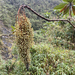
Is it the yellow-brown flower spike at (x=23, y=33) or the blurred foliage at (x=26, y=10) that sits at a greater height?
the blurred foliage at (x=26, y=10)

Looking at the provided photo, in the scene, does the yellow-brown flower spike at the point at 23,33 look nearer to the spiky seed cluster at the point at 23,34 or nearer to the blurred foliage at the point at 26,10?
the spiky seed cluster at the point at 23,34

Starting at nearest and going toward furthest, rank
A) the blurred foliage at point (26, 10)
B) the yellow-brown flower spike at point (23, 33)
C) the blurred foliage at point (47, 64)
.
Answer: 1. the yellow-brown flower spike at point (23, 33)
2. the blurred foliage at point (47, 64)
3. the blurred foliage at point (26, 10)

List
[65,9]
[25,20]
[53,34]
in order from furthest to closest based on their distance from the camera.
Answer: [53,34] < [65,9] < [25,20]

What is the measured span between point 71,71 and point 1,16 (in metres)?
8.62

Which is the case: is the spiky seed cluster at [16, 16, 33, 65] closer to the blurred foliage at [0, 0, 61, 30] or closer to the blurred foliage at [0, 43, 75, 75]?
the blurred foliage at [0, 43, 75, 75]

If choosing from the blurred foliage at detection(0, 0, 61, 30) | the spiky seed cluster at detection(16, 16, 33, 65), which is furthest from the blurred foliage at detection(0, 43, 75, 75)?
the blurred foliage at detection(0, 0, 61, 30)

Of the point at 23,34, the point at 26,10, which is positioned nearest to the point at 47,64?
the point at 23,34

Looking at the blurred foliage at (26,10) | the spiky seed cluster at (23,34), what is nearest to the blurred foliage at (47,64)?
the spiky seed cluster at (23,34)

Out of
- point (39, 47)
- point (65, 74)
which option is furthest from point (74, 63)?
point (39, 47)

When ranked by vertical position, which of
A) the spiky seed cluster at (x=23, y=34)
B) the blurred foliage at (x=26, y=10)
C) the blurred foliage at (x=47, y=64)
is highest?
the blurred foliage at (x=26, y=10)

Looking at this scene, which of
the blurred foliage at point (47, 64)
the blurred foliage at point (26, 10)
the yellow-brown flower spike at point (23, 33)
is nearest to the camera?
the yellow-brown flower spike at point (23, 33)

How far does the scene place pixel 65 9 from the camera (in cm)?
62

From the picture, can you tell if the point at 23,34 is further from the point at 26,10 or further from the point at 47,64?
the point at 26,10

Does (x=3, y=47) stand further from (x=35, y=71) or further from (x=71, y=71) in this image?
(x=71, y=71)
